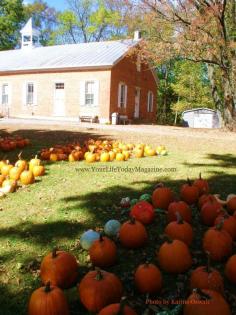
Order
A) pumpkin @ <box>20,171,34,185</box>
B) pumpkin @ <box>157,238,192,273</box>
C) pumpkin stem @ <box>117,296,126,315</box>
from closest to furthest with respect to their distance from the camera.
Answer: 1. pumpkin stem @ <box>117,296,126,315</box>
2. pumpkin @ <box>157,238,192,273</box>
3. pumpkin @ <box>20,171,34,185</box>

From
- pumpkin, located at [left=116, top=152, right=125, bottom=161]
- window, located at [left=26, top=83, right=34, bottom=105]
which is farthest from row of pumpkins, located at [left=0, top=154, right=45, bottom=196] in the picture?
window, located at [left=26, top=83, right=34, bottom=105]

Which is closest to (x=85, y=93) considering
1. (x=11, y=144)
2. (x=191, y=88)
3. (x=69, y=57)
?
(x=69, y=57)

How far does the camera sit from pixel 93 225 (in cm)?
444

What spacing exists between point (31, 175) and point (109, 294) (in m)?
3.93

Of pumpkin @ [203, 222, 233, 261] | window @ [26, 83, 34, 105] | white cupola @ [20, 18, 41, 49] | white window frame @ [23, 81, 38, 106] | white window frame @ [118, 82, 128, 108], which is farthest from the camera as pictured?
white cupola @ [20, 18, 41, 49]

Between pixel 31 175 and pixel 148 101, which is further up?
pixel 148 101

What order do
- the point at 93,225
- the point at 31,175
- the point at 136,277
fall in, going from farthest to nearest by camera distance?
the point at 31,175
the point at 93,225
the point at 136,277

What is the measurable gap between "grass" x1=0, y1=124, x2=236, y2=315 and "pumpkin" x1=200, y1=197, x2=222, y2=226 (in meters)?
0.14

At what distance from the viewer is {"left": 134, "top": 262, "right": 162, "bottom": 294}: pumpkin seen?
3010 millimetres

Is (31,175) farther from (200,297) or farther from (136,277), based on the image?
(200,297)

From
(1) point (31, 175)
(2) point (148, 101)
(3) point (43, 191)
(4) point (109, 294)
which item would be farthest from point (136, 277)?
(2) point (148, 101)

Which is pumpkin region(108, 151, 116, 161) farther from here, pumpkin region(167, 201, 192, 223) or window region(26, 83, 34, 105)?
window region(26, 83, 34, 105)

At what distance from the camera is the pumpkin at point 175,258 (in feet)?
10.9

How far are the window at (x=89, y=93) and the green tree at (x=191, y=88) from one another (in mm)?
15362
